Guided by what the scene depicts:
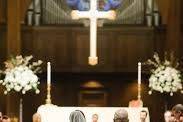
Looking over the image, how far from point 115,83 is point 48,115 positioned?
5916 mm

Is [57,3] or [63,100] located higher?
[57,3]

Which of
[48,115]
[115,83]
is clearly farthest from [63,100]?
[48,115]

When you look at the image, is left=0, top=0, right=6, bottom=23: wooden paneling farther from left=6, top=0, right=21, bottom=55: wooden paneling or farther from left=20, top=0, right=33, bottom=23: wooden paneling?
left=20, top=0, right=33, bottom=23: wooden paneling

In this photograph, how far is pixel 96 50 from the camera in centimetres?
1458

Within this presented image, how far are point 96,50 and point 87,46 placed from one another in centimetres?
26

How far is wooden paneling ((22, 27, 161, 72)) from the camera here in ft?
47.9

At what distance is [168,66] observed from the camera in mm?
13078

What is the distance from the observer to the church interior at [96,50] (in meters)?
14.5

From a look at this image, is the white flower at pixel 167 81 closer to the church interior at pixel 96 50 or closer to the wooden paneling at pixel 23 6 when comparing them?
the church interior at pixel 96 50

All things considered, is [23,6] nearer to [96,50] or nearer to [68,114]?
[96,50]

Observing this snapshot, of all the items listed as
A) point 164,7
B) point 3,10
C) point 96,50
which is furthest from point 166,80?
point 3,10

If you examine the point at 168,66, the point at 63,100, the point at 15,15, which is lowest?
the point at 63,100

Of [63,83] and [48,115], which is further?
[63,83]

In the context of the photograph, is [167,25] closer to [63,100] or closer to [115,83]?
[115,83]
